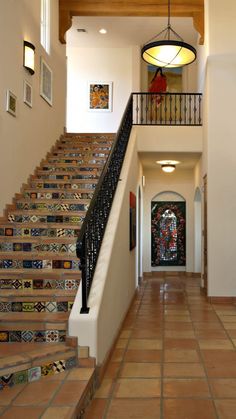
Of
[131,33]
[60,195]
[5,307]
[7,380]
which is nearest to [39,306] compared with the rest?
[5,307]

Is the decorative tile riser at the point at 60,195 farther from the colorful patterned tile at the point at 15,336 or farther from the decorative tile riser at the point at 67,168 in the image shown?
the colorful patterned tile at the point at 15,336

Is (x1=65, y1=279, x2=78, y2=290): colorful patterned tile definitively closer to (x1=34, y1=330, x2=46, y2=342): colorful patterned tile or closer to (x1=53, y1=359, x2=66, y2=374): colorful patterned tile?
(x1=34, y1=330, x2=46, y2=342): colorful patterned tile

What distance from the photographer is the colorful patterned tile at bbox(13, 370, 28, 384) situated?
3021mm

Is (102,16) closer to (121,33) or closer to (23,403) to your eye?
(121,33)

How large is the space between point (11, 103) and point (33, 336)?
3326 mm

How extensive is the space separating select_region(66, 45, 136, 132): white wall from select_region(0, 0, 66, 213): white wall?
3.34 m

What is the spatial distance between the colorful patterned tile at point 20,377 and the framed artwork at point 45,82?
525cm

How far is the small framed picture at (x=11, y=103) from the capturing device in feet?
18.1

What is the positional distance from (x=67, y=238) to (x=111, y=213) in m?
0.65

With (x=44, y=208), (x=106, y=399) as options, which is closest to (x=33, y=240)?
(x=44, y=208)

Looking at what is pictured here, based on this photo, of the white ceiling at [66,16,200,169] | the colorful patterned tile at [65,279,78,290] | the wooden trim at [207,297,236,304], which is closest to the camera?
the colorful patterned tile at [65,279,78,290]

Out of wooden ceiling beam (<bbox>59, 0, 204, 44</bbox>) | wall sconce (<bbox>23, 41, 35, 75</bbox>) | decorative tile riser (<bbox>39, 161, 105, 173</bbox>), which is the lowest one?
decorative tile riser (<bbox>39, 161, 105, 173</bbox>)

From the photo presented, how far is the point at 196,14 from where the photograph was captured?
8656 millimetres

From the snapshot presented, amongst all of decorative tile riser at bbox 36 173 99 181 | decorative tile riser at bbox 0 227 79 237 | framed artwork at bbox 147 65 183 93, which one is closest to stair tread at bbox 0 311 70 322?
decorative tile riser at bbox 0 227 79 237
